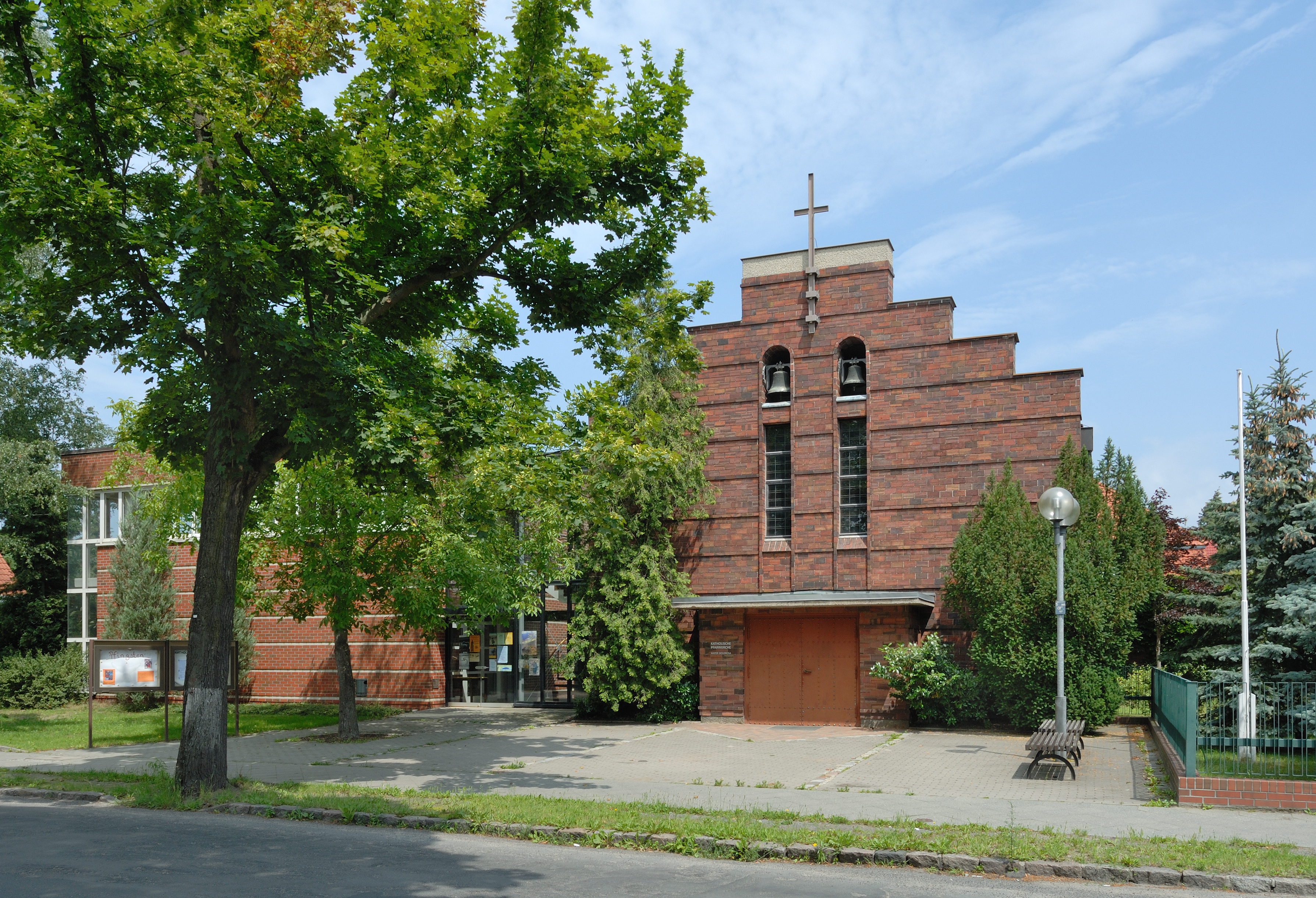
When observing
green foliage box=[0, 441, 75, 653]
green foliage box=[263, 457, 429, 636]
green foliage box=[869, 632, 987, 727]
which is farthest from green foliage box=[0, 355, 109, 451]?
green foliage box=[869, 632, 987, 727]

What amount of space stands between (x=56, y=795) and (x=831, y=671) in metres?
14.1

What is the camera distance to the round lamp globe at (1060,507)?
15.8 m

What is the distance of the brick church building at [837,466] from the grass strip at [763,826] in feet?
33.3

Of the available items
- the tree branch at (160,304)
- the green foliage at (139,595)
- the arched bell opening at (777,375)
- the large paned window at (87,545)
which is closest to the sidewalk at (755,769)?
the tree branch at (160,304)

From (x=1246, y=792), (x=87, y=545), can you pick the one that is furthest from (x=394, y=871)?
(x=87, y=545)

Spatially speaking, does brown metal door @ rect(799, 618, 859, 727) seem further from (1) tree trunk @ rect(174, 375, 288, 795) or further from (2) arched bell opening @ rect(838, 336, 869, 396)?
(1) tree trunk @ rect(174, 375, 288, 795)

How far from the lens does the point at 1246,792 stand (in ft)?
36.5

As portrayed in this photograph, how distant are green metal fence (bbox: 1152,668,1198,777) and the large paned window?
89.1 feet

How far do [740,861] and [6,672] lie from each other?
25.9 meters

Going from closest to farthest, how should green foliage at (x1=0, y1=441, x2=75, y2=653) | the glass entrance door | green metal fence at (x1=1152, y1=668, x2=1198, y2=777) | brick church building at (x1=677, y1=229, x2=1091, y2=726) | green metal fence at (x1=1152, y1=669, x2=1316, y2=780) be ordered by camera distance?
green metal fence at (x1=1152, y1=668, x2=1198, y2=777)
green metal fence at (x1=1152, y1=669, x2=1316, y2=780)
brick church building at (x1=677, y1=229, x2=1091, y2=726)
the glass entrance door
green foliage at (x1=0, y1=441, x2=75, y2=653)

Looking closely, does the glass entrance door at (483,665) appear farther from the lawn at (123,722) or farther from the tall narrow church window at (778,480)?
the tall narrow church window at (778,480)

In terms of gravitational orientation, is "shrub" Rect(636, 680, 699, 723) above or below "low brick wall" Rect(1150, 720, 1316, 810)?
below

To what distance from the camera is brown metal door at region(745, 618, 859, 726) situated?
21266 mm

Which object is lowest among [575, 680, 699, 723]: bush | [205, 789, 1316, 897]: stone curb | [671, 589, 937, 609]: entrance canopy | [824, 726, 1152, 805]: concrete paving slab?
[575, 680, 699, 723]: bush
